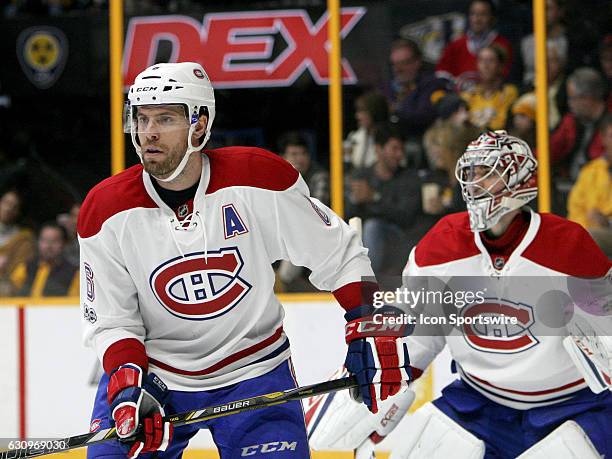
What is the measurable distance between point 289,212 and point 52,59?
2840mm

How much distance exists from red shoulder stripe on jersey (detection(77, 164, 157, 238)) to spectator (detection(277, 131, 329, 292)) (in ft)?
7.00

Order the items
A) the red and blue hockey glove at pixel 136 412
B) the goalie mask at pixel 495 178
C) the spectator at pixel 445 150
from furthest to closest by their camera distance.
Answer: the spectator at pixel 445 150 < the goalie mask at pixel 495 178 < the red and blue hockey glove at pixel 136 412

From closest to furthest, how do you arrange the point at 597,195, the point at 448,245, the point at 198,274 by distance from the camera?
the point at 198,274
the point at 448,245
the point at 597,195

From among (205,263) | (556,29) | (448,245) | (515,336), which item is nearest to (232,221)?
(205,263)

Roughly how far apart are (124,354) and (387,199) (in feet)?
7.93

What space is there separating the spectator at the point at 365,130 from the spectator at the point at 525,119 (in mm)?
512

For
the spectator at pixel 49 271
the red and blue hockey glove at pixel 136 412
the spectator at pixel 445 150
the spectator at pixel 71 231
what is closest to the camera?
the red and blue hockey glove at pixel 136 412

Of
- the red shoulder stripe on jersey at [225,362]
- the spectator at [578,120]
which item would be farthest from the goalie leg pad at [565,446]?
the spectator at [578,120]

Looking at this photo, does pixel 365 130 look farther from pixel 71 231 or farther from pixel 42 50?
pixel 42 50

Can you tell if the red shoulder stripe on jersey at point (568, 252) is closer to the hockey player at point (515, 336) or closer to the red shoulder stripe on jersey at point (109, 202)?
the hockey player at point (515, 336)

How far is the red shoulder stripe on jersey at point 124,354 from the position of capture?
304 centimetres

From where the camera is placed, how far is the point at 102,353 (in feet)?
10.2

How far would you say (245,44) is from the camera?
17.9 ft

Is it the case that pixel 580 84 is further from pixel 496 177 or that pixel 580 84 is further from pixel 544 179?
pixel 496 177
